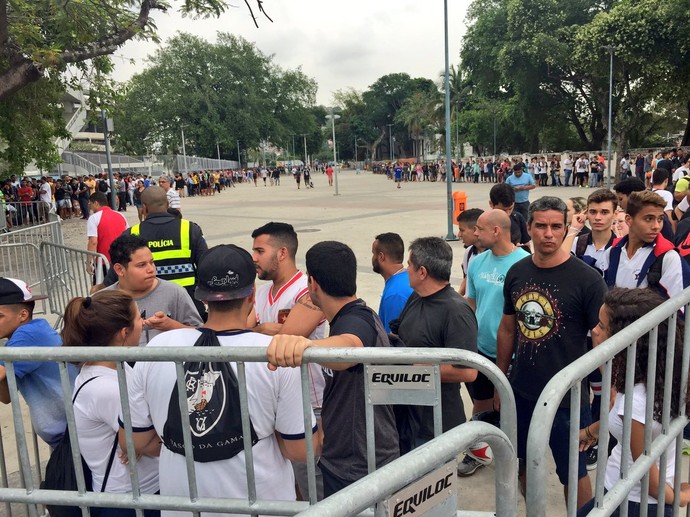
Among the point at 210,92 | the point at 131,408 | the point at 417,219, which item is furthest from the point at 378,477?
A: the point at 210,92

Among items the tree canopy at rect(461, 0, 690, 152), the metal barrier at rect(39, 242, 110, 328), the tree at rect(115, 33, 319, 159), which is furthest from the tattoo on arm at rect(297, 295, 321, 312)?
the tree at rect(115, 33, 319, 159)

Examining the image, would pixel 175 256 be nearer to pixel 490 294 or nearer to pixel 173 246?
pixel 173 246

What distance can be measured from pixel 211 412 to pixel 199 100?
66390 millimetres

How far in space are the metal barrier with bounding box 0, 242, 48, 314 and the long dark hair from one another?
5904mm

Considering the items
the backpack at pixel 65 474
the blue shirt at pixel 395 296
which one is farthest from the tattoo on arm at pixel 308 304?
the backpack at pixel 65 474

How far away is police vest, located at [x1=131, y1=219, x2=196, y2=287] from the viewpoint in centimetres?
471

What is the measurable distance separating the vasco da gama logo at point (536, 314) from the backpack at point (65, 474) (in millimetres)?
2178

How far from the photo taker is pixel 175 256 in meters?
4.75

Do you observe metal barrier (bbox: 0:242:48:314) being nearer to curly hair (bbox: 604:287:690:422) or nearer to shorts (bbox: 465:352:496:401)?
shorts (bbox: 465:352:496:401)

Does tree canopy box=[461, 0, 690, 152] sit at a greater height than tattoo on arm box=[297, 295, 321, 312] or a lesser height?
greater

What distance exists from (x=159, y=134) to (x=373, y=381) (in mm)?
68539

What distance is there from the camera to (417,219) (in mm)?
17094

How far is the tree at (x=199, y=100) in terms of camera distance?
63906 mm

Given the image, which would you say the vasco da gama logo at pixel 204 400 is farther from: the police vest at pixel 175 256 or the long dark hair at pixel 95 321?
the police vest at pixel 175 256
